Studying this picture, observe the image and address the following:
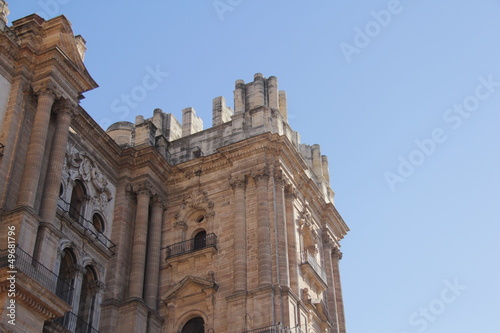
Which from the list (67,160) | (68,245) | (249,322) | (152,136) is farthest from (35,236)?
(152,136)

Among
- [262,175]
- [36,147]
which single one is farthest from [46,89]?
[262,175]

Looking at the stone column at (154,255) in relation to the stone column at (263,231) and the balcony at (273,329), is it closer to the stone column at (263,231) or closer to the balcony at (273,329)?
the stone column at (263,231)

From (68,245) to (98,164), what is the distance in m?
4.84

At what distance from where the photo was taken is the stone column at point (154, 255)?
29922 mm

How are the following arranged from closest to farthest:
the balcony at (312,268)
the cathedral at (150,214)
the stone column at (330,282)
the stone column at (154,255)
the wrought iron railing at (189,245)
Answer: the cathedral at (150,214) → the stone column at (154,255) → the balcony at (312,268) → the wrought iron railing at (189,245) → the stone column at (330,282)

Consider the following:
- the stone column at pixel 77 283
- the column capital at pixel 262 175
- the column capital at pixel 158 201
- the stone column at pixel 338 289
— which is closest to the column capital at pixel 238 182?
the column capital at pixel 262 175

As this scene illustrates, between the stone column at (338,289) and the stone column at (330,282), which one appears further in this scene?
the stone column at (338,289)

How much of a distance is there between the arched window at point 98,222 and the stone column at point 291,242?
23.6 feet

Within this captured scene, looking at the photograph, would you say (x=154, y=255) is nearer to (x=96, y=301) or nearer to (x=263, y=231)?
(x=96, y=301)

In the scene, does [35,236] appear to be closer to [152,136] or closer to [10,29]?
[10,29]

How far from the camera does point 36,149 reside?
2558 cm

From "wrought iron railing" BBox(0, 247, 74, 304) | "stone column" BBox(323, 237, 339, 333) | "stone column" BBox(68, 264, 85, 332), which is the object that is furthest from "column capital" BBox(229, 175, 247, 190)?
"wrought iron railing" BBox(0, 247, 74, 304)

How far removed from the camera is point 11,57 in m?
27.2

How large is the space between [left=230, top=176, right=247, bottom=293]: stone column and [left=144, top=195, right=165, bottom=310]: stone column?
3307 millimetres
